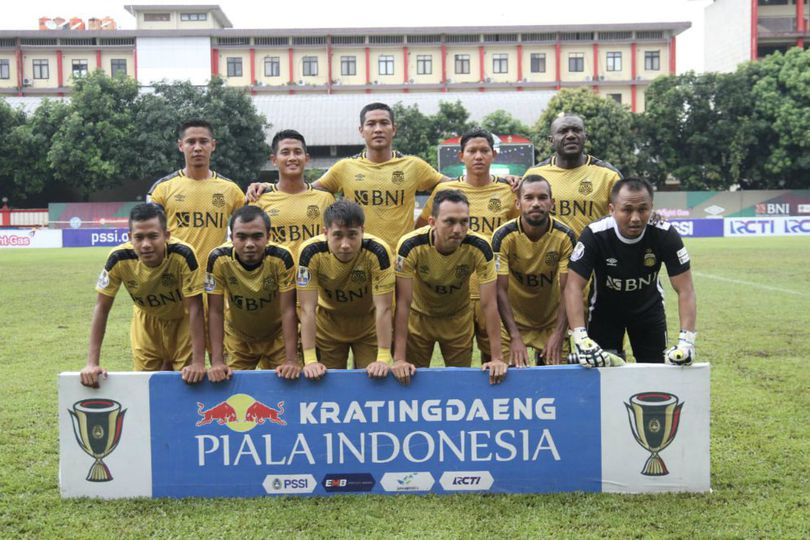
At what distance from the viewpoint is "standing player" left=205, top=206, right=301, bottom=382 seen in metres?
4.50

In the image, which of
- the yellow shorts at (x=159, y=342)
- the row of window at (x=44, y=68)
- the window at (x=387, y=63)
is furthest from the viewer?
the window at (x=387, y=63)

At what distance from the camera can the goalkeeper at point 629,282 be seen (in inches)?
165

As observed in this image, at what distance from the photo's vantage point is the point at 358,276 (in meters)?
4.73

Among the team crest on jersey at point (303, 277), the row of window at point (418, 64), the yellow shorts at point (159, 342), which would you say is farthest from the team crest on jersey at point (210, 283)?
the row of window at point (418, 64)

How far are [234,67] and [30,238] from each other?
30.0 meters

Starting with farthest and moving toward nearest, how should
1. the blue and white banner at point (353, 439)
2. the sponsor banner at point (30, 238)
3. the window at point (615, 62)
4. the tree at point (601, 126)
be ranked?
the window at point (615, 62) → the tree at point (601, 126) → the sponsor banner at point (30, 238) → the blue and white banner at point (353, 439)

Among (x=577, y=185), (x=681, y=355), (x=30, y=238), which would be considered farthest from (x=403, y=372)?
(x=30, y=238)

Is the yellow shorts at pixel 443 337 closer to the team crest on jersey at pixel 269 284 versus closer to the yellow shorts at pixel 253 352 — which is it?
the yellow shorts at pixel 253 352

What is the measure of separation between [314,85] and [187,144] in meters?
52.0

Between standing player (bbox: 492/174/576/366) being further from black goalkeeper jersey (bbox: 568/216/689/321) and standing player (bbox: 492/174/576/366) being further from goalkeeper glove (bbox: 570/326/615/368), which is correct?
goalkeeper glove (bbox: 570/326/615/368)

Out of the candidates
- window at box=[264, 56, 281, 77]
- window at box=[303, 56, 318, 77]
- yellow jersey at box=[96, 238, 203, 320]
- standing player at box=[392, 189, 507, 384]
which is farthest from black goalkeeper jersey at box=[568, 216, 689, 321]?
window at box=[264, 56, 281, 77]

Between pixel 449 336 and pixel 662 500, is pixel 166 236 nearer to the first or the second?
pixel 449 336

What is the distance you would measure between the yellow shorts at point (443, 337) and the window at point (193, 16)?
60241mm

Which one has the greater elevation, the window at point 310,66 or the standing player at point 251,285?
the window at point 310,66
